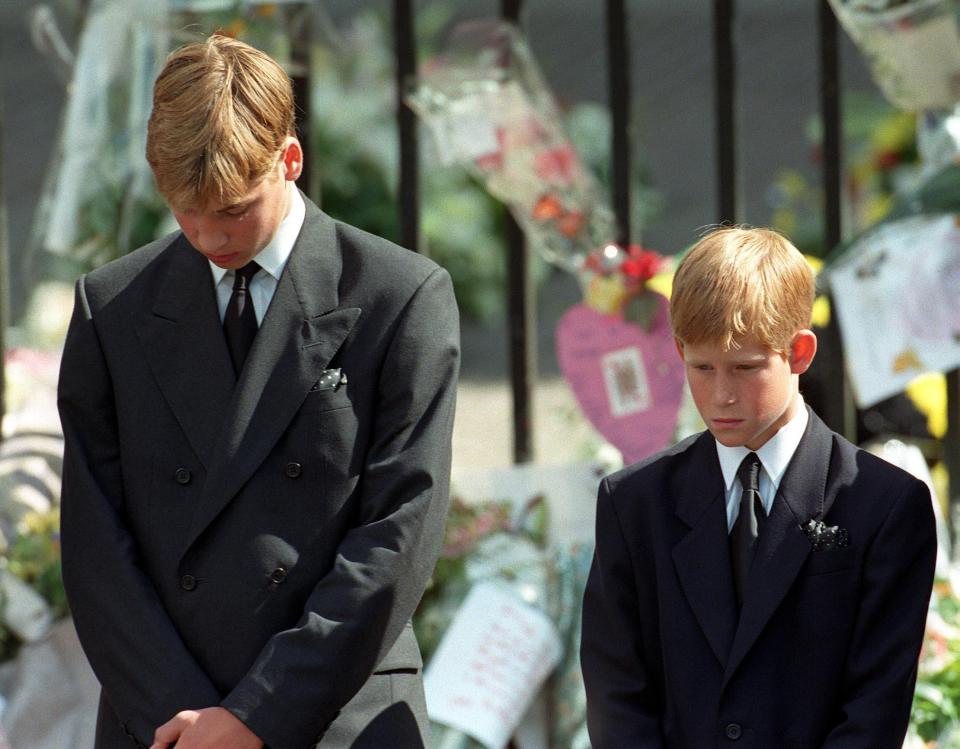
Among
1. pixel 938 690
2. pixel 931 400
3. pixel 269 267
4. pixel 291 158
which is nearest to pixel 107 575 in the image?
pixel 269 267

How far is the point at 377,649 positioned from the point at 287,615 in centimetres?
13

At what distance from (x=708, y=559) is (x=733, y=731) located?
23 centimetres

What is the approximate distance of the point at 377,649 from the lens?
2.18m

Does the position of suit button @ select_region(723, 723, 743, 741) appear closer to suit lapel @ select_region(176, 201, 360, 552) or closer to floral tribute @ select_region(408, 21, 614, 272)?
suit lapel @ select_region(176, 201, 360, 552)

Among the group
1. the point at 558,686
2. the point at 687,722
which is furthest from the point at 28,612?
the point at 687,722

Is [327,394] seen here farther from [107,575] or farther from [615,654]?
[615,654]

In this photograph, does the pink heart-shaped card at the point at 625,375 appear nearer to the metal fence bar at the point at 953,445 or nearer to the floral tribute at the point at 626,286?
the floral tribute at the point at 626,286

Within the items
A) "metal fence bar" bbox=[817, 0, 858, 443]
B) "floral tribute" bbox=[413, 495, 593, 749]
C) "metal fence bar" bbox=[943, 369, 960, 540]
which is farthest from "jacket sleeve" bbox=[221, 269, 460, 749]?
"metal fence bar" bbox=[943, 369, 960, 540]

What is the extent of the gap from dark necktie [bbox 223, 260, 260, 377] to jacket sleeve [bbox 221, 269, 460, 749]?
0.66 ft

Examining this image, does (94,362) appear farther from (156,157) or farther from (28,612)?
(28,612)

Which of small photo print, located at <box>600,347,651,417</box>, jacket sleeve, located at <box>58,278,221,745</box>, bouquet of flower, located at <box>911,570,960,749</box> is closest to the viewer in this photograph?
jacket sleeve, located at <box>58,278,221,745</box>

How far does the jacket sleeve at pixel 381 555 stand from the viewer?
6.87 ft

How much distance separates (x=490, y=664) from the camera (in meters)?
3.26

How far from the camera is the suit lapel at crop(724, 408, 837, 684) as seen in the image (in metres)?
2.13
